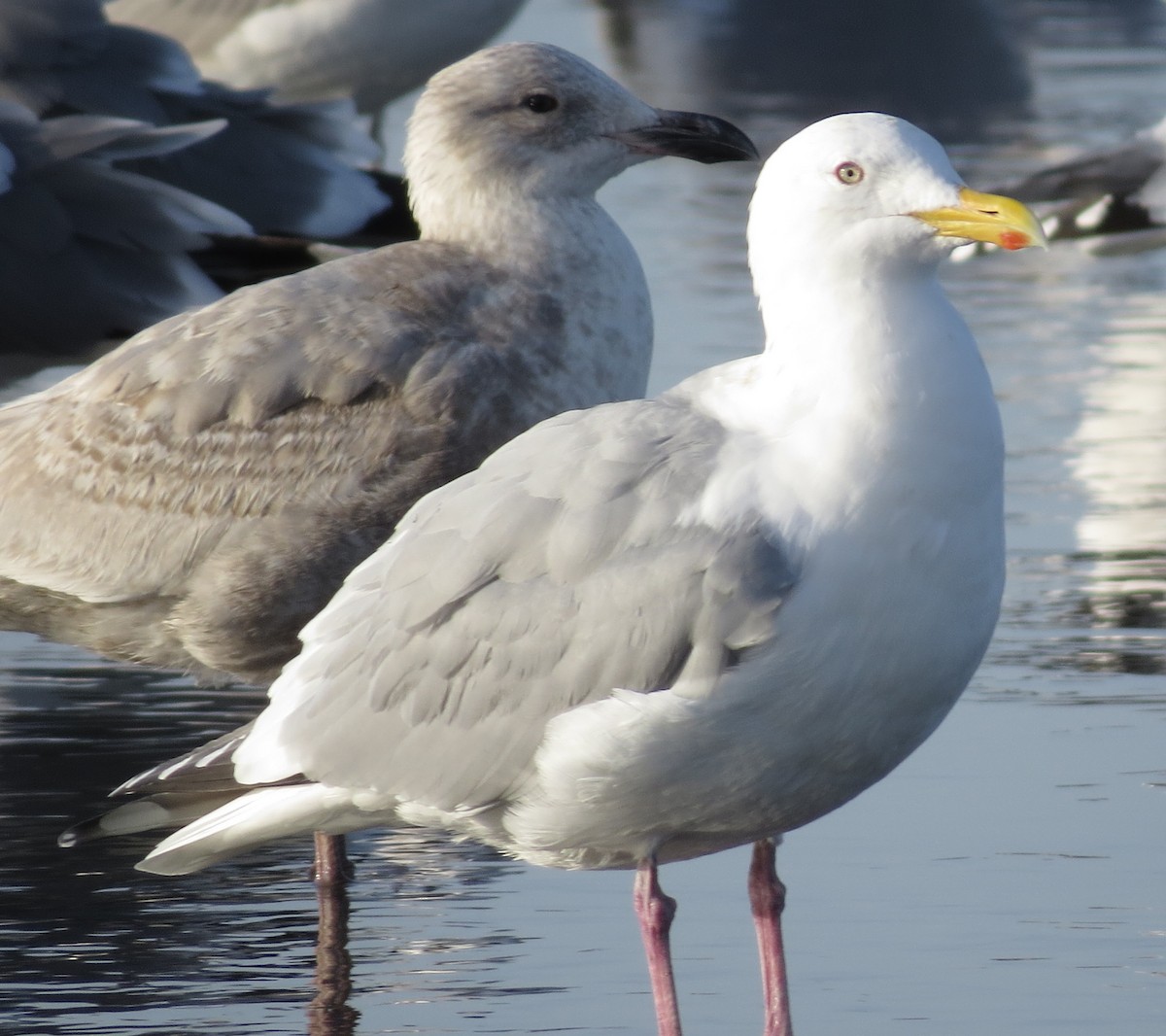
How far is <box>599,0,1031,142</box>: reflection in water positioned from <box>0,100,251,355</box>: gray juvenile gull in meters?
8.05

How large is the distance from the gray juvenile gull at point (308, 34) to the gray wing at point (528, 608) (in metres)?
8.25

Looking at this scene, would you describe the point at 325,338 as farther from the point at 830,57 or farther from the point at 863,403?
the point at 830,57

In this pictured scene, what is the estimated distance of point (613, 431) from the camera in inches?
174

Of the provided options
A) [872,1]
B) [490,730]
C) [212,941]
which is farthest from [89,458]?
[872,1]

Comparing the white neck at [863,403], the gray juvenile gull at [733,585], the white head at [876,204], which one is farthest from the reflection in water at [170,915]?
the white head at [876,204]

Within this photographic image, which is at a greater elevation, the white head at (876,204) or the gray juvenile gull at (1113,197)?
the white head at (876,204)

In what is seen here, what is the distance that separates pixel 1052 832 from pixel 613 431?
62.7 inches

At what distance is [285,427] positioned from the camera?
5578mm

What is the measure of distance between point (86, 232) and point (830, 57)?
12.1 meters

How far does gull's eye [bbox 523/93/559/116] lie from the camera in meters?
6.12

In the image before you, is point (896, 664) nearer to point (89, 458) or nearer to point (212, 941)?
point (212, 941)

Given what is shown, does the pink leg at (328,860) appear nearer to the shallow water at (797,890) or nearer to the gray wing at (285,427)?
the shallow water at (797,890)

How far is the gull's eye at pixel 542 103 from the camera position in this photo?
6.12 m

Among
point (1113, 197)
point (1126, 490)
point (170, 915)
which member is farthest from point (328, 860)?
point (1113, 197)
